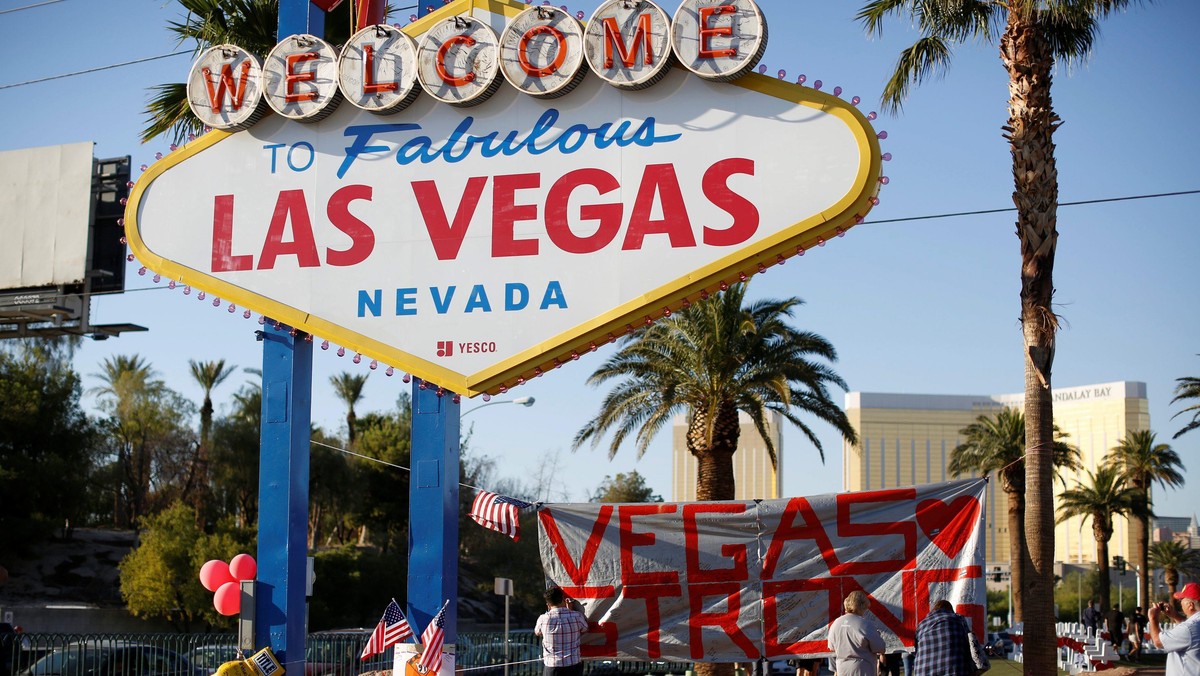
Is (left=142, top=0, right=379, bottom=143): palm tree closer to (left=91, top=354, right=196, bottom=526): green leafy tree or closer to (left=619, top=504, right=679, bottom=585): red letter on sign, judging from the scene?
(left=619, top=504, right=679, bottom=585): red letter on sign

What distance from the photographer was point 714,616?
43.5 feet

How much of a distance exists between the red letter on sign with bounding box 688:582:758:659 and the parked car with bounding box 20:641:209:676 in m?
9.48

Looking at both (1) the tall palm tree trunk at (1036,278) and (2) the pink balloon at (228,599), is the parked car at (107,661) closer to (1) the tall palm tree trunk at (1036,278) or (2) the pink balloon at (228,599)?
(2) the pink balloon at (228,599)

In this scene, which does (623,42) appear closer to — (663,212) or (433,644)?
(663,212)

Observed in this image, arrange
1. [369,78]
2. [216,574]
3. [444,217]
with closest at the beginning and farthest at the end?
[444,217], [369,78], [216,574]

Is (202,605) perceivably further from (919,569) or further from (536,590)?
(919,569)

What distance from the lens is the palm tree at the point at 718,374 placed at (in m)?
25.7

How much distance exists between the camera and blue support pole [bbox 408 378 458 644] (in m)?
12.9

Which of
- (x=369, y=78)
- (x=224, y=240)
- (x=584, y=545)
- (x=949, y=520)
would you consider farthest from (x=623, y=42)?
(x=949, y=520)

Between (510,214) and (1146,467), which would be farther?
(1146,467)

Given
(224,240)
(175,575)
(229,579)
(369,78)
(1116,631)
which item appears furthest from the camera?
(175,575)

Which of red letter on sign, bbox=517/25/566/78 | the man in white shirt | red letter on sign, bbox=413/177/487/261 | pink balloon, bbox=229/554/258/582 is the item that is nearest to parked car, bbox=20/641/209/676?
pink balloon, bbox=229/554/258/582

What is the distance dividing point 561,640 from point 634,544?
1.77 metres

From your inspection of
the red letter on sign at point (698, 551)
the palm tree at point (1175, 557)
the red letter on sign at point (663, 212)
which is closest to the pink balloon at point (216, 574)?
the red letter on sign at point (698, 551)
